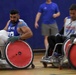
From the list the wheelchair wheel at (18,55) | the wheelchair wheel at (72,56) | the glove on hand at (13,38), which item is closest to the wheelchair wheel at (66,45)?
the wheelchair wheel at (72,56)

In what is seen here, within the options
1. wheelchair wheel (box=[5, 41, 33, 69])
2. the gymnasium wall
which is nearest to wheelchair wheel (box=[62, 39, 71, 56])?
wheelchair wheel (box=[5, 41, 33, 69])

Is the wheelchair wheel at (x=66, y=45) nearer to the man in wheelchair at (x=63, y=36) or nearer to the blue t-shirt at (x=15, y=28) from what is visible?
the man in wheelchair at (x=63, y=36)

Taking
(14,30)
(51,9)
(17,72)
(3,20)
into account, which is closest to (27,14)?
(3,20)

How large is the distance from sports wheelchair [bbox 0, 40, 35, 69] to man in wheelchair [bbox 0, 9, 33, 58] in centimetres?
12

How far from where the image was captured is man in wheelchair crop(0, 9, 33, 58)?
8.23m

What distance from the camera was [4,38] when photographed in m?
8.23

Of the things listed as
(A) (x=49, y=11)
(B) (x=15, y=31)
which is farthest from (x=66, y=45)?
(A) (x=49, y=11)

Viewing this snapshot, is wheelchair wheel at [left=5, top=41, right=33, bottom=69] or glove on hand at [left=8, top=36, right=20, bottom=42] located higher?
A: glove on hand at [left=8, top=36, right=20, bottom=42]

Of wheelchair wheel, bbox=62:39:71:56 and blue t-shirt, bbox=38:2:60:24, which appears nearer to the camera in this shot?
wheelchair wheel, bbox=62:39:71:56

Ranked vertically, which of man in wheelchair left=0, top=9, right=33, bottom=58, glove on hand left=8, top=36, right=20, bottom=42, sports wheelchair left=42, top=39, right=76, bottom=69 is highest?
man in wheelchair left=0, top=9, right=33, bottom=58

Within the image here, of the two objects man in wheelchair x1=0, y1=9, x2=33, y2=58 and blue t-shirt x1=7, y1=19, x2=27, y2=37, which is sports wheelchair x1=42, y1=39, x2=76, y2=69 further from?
blue t-shirt x1=7, y1=19, x2=27, y2=37

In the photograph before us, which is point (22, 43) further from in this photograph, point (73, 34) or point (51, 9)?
point (51, 9)

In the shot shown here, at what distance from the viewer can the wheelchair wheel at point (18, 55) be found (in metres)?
8.07

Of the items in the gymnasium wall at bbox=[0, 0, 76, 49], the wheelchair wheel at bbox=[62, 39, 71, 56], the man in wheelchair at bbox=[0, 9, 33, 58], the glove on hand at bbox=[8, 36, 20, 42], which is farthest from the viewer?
the gymnasium wall at bbox=[0, 0, 76, 49]
